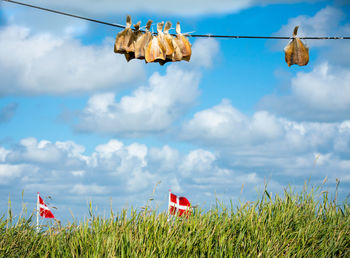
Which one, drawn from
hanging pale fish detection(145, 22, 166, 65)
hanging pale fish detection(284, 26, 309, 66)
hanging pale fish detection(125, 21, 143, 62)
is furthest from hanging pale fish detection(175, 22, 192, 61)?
hanging pale fish detection(284, 26, 309, 66)

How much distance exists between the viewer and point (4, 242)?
10336 mm

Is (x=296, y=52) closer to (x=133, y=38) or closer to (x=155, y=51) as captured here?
(x=155, y=51)

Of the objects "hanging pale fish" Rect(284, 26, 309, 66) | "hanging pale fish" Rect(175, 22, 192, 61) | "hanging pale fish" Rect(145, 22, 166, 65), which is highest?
"hanging pale fish" Rect(284, 26, 309, 66)

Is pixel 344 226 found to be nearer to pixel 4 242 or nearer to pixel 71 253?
pixel 71 253

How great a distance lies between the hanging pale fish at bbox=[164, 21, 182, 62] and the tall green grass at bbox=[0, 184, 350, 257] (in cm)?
351

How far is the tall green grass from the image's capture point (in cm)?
933

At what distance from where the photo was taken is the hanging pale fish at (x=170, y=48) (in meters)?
9.15

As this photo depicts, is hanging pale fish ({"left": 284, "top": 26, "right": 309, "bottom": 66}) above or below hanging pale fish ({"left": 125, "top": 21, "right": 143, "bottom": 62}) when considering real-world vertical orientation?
above

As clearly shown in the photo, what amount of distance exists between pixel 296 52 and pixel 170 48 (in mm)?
3136

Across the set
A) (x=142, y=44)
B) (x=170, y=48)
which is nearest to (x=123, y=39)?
(x=142, y=44)

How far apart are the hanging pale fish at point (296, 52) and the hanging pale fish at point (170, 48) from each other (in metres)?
2.74

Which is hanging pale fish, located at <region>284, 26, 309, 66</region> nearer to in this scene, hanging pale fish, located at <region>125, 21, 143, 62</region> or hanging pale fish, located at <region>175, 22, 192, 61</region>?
hanging pale fish, located at <region>175, 22, 192, 61</region>

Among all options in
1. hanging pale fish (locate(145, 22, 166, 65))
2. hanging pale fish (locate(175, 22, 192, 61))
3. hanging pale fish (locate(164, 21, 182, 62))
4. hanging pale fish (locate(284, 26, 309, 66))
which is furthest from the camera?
hanging pale fish (locate(284, 26, 309, 66))

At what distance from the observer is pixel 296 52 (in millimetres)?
10562
